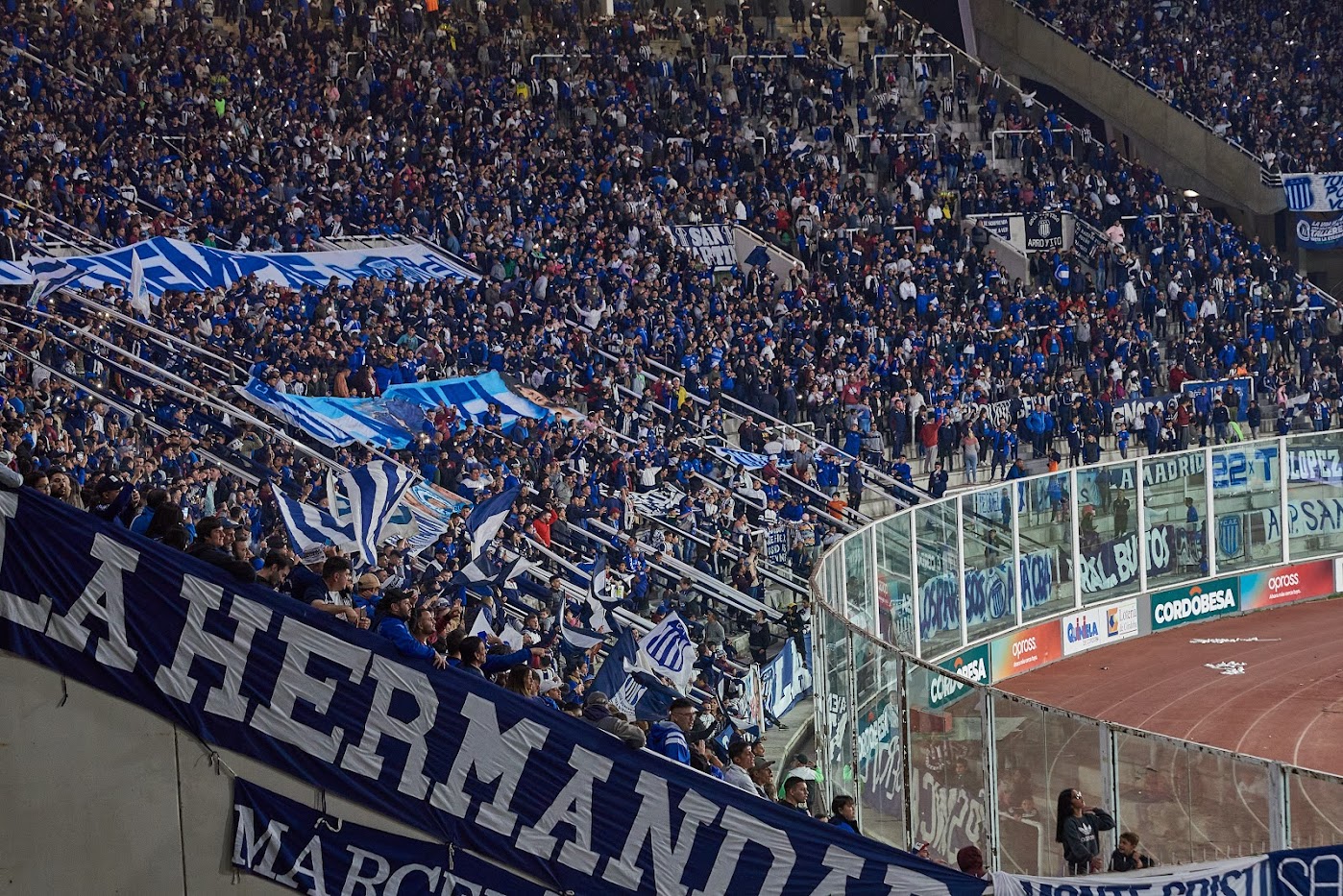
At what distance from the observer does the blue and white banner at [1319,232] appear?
Result: 1644 inches

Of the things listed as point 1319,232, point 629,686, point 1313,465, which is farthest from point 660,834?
point 1319,232

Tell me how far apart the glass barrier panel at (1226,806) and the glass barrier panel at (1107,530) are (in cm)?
1321

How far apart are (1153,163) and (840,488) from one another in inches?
844

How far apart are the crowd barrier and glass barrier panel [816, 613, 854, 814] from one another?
0.03 m

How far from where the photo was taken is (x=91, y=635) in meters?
9.88

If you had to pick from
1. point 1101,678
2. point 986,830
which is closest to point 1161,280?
point 1101,678

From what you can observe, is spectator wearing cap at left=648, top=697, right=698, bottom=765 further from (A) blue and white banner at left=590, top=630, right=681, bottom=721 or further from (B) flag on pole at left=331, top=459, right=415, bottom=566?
(B) flag on pole at left=331, top=459, right=415, bottom=566

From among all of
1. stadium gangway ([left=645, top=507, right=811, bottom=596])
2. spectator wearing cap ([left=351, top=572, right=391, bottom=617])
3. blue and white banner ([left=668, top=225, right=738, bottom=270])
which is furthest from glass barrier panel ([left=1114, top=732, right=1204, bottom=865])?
blue and white banner ([left=668, top=225, right=738, bottom=270])

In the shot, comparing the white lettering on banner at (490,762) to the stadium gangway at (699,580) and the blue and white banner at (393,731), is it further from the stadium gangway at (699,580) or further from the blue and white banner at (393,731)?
the stadium gangway at (699,580)

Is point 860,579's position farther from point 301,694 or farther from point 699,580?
point 301,694

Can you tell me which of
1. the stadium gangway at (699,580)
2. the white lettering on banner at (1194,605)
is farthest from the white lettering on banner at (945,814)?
the white lettering on banner at (1194,605)

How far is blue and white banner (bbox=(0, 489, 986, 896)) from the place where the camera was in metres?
9.70

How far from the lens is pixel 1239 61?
1823 inches

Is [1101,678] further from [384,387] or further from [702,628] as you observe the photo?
[384,387]
